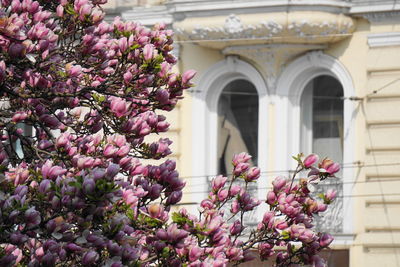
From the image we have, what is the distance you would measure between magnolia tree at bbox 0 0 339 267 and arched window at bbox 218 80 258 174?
1302cm

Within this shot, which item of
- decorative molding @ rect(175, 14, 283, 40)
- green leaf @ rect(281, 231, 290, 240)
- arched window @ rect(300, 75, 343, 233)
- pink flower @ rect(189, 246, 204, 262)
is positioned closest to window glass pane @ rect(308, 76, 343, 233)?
arched window @ rect(300, 75, 343, 233)

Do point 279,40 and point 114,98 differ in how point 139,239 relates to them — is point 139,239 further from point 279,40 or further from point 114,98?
point 279,40

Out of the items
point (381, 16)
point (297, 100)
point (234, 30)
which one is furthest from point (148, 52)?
point (297, 100)

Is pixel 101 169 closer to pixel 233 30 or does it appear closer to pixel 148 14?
pixel 233 30

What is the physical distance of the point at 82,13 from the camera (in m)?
10.2

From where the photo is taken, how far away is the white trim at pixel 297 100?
2281cm

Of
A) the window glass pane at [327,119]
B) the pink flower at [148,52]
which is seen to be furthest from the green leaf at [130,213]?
the window glass pane at [327,119]

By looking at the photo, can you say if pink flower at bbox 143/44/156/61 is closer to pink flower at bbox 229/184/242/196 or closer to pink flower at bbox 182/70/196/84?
pink flower at bbox 182/70/196/84

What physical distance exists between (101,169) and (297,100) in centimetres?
1581

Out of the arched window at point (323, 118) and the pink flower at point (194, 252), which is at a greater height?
the arched window at point (323, 118)

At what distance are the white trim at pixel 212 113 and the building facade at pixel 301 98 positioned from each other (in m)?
0.02

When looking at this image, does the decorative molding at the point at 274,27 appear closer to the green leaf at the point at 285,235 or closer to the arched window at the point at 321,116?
the arched window at the point at 321,116

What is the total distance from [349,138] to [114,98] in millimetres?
13044

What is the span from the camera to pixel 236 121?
24.5m
